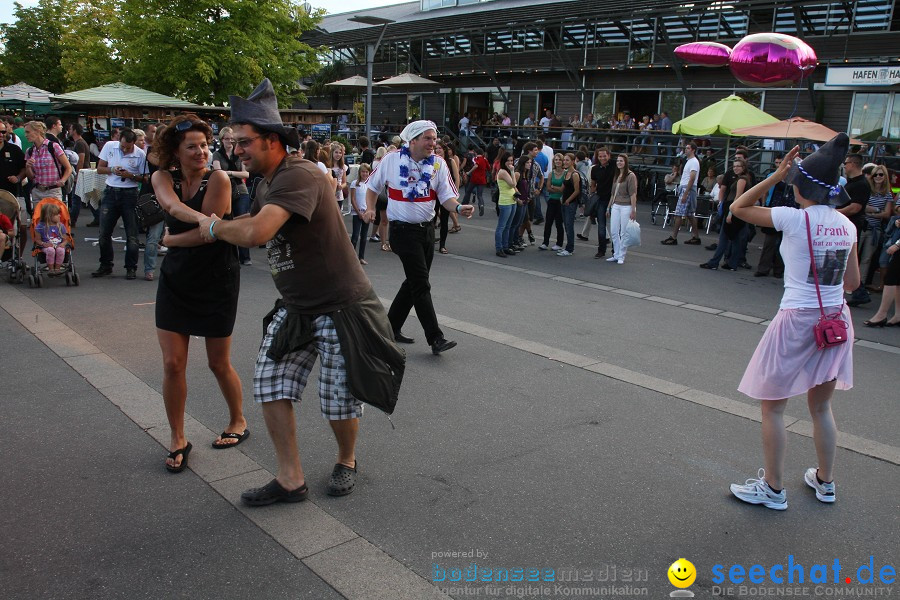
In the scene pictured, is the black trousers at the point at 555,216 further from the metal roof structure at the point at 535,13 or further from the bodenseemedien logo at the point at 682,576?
the metal roof structure at the point at 535,13

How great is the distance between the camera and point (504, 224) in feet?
39.9

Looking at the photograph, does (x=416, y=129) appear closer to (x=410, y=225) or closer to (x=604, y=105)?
(x=410, y=225)

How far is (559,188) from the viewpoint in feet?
41.7

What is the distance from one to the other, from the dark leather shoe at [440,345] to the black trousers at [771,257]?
684cm

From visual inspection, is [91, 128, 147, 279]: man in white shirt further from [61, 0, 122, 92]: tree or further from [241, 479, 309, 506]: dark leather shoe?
[61, 0, 122, 92]: tree

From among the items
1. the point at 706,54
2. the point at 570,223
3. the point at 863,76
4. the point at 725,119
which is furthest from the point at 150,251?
the point at 863,76

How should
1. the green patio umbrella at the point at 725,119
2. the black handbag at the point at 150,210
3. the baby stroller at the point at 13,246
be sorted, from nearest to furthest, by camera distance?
the black handbag at the point at 150,210 → the baby stroller at the point at 13,246 → the green patio umbrella at the point at 725,119

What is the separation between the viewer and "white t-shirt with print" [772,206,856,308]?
3746 millimetres

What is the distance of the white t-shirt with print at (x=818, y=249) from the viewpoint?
3746 millimetres

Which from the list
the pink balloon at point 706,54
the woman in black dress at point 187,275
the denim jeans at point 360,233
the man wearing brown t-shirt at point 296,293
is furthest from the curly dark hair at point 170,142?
the pink balloon at point 706,54

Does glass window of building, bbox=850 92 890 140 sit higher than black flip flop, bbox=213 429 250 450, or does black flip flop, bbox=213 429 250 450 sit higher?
glass window of building, bbox=850 92 890 140

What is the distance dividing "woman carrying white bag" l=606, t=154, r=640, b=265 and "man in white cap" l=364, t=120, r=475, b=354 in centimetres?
569

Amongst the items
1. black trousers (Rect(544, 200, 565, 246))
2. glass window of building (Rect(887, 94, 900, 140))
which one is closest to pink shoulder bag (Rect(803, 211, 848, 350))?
black trousers (Rect(544, 200, 565, 246))

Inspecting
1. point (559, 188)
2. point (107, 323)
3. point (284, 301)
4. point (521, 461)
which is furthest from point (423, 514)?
point (559, 188)
